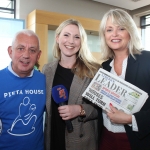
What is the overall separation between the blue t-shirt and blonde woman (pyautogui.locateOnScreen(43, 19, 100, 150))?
15 centimetres

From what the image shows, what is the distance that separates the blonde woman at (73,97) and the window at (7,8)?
11.2 ft

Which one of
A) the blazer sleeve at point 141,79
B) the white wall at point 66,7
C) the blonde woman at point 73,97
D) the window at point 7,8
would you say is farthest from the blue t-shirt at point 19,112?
the window at point 7,8

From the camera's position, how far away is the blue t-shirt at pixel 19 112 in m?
1.21

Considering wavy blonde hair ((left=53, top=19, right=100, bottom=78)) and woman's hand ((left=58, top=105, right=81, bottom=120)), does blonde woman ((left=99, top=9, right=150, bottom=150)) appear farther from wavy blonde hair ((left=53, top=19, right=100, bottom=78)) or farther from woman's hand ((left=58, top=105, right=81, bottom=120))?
woman's hand ((left=58, top=105, right=81, bottom=120))

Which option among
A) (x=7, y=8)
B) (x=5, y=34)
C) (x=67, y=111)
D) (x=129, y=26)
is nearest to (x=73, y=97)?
(x=67, y=111)

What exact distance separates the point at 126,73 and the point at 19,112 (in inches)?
29.8

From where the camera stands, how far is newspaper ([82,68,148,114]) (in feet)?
3.81

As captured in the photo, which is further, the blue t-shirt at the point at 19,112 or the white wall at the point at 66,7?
the white wall at the point at 66,7

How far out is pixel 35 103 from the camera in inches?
50.9

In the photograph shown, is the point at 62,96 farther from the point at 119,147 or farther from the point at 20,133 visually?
the point at 119,147

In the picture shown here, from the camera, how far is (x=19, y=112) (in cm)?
123

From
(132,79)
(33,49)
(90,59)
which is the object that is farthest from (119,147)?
(33,49)

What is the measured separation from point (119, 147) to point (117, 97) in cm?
38

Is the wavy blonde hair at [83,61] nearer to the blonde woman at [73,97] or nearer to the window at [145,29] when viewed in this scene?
the blonde woman at [73,97]
